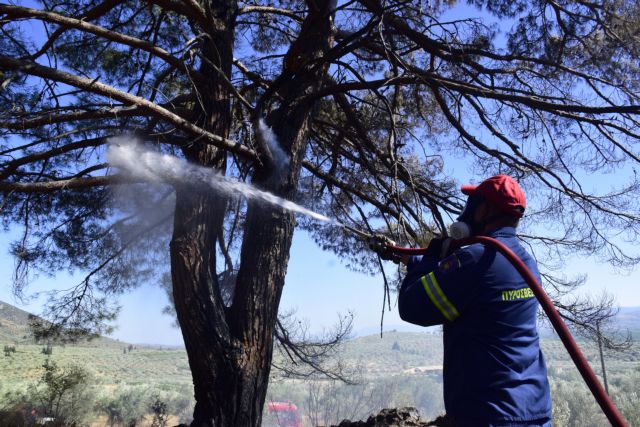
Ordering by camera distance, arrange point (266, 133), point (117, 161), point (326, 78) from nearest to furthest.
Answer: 1. point (117, 161)
2. point (266, 133)
3. point (326, 78)

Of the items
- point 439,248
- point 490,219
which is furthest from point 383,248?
point 490,219

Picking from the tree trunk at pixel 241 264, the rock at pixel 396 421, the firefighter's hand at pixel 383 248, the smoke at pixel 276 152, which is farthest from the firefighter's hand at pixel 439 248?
the rock at pixel 396 421

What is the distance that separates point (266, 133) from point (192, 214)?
0.98m

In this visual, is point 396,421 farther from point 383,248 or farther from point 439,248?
point 439,248

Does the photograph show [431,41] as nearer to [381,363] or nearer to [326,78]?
[326,78]

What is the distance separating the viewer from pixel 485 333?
1.92 meters

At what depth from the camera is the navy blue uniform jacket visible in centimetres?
184

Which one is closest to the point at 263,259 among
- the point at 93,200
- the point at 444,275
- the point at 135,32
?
the point at 444,275

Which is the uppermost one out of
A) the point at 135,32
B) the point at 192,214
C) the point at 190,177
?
the point at 135,32

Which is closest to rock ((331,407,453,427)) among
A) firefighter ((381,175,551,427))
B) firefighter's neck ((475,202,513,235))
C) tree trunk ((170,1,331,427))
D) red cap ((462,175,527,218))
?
tree trunk ((170,1,331,427))

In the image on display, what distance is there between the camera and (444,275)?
1.91 metres

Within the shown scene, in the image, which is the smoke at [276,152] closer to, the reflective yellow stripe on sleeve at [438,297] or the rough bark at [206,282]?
the rough bark at [206,282]

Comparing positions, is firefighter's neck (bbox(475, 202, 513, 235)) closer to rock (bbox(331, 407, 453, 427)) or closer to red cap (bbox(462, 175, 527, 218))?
red cap (bbox(462, 175, 527, 218))

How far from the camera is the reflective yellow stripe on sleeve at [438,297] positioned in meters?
1.91
